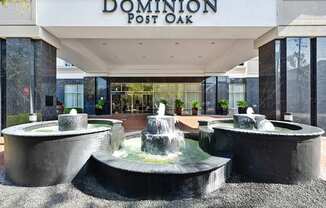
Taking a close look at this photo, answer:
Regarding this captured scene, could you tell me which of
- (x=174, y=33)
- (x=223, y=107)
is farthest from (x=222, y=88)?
(x=174, y=33)

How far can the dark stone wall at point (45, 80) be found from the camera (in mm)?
9148

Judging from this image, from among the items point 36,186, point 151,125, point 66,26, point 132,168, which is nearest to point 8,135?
point 36,186

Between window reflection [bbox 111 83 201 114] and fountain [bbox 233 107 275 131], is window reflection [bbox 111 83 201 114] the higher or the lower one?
the higher one

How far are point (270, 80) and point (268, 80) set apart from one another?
0.16m

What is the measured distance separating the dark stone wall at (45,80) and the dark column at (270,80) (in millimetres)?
9514

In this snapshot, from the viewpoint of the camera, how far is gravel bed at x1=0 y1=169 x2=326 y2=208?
3750 millimetres

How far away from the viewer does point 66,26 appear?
8672mm

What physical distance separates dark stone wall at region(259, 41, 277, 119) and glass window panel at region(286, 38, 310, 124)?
556mm

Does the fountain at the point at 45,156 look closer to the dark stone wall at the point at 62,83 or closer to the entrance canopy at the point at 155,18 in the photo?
the entrance canopy at the point at 155,18

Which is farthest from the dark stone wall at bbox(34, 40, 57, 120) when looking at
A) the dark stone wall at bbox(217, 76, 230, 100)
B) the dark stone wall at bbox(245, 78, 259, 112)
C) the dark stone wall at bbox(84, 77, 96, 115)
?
the dark stone wall at bbox(245, 78, 259, 112)

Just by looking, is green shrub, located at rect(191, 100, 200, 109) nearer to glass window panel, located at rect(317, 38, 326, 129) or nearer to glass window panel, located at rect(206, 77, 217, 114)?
glass window panel, located at rect(206, 77, 217, 114)

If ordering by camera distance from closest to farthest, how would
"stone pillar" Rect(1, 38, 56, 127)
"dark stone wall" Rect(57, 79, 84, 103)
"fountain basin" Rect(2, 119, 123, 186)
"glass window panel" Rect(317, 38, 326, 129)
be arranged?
"fountain basin" Rect(2, 119, 123, 186) → "stone pillar" Rect(1, 38, 56, 127) → "glass window panel" Rect(317, 38, 326, 129) → "dark stone wall" Rect(57, 79, 84, 103)

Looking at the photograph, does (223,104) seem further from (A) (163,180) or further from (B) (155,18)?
(A) (163,180)

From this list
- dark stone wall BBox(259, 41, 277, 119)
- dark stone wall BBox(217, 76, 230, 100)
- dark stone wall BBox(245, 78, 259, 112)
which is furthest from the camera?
dark stone wall BBox(245, 78, 259, 112)
